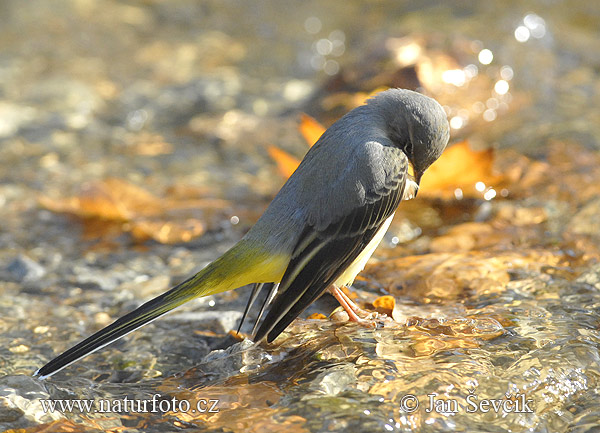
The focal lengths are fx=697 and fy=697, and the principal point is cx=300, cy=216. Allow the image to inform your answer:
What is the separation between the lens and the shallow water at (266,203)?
3.10 meters

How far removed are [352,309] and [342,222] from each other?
48 cm

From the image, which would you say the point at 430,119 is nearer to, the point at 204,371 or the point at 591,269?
the point at 591,269

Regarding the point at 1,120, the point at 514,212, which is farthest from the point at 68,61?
the point at 514,212

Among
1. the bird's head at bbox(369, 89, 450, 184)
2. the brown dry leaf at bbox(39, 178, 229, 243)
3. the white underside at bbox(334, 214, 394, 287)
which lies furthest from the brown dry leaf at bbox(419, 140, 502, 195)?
the brown dry leaf at bbox(39, 178, 229, 243)

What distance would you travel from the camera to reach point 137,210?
5.65m

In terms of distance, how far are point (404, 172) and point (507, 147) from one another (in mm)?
2698

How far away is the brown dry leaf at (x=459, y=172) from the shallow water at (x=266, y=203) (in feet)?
0.10

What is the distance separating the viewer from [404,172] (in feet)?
13.1

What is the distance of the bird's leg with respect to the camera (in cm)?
366

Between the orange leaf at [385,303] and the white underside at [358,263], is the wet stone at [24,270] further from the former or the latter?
the orange leaf at [385,303]

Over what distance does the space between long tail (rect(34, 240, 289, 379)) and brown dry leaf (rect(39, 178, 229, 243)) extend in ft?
5.33

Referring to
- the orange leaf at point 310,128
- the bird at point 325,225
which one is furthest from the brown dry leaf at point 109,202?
the bird at point 325,225

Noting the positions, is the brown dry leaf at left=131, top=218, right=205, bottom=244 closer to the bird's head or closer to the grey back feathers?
the grey back feathers

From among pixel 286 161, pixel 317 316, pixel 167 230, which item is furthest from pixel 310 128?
pixel 317 316
